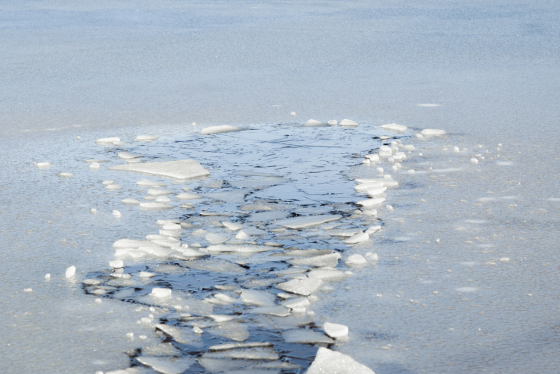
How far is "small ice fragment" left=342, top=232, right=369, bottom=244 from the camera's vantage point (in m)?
3.22

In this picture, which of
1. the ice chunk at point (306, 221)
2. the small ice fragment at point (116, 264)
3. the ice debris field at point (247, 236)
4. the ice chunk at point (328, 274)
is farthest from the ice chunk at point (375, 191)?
the small ice fragment at point (116, 264)

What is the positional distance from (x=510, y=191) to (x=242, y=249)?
1.55m

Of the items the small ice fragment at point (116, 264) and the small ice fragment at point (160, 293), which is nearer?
the small ice fragment at point (160, 293)

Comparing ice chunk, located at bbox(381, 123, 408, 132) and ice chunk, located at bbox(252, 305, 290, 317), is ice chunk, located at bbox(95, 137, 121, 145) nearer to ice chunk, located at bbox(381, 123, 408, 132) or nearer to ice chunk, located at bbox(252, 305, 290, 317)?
ice chunk, located at bbox(381, 123, 408, 132)

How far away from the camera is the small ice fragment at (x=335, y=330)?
2.38 meters

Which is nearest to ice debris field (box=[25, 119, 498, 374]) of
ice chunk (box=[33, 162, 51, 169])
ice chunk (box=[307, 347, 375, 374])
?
ice chunk (box=[307, 347, 375, 374])

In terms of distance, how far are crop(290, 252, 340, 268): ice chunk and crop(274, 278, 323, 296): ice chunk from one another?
17 cm

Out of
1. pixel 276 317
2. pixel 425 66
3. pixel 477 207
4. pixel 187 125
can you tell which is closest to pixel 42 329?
pixel 276 317

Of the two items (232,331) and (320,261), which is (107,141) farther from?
(232,331)

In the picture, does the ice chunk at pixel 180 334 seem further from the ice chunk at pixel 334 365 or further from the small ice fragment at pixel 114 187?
the small ice fragment at pixel 114 187

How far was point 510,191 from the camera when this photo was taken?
3895 millimetres

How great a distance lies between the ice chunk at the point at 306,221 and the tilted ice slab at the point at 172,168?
92cm

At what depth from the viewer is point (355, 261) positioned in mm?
2996

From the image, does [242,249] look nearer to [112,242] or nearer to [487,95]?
[112,242]
